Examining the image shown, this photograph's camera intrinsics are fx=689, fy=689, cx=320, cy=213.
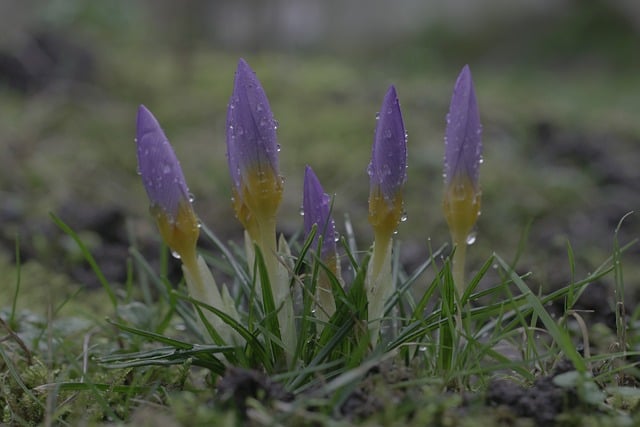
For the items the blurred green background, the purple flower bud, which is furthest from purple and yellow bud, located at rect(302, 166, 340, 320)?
the blurred green background

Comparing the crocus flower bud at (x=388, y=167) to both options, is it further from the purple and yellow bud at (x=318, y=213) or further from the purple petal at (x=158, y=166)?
the purple petal at (x=158, y=166)

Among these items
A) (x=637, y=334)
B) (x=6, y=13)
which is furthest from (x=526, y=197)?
(x=6, y=13)

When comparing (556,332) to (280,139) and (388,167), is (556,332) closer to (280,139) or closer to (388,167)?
(388,167)

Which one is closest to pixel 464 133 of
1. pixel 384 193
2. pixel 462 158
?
pixel 462 158

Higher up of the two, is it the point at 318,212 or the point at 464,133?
the point at 464,133

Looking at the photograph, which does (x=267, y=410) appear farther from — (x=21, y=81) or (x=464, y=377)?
(x=21, y=81)

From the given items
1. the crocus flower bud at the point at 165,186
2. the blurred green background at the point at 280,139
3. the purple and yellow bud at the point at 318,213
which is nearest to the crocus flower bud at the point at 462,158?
the blurred green background at the point at 280,139
